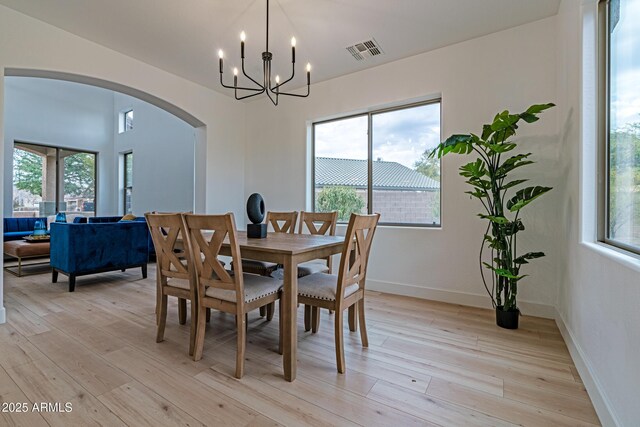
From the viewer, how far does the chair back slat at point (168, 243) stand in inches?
76.6

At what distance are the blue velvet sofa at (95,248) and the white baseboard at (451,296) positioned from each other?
326 centimetres

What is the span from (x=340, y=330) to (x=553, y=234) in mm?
2189

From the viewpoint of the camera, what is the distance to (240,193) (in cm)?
489

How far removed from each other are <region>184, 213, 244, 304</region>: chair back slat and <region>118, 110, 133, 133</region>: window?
809 centimetres

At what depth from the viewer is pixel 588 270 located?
67.1 inches

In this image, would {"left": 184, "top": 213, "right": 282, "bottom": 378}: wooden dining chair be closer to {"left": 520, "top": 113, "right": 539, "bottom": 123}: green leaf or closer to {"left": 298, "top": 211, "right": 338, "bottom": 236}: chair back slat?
{"left": 298, "top": 211, "right": 338, "bottom": 236}: chair back slat

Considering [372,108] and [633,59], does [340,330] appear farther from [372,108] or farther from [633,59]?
[372,108]

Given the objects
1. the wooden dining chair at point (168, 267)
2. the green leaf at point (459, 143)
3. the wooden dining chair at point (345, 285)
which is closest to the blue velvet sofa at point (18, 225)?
the wooden dining chair at point (168, 267)

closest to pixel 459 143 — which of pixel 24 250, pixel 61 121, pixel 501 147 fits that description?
pixel 501 147

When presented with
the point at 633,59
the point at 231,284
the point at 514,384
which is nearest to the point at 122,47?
the point at 231,284

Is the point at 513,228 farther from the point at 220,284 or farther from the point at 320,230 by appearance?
the point at 220,284

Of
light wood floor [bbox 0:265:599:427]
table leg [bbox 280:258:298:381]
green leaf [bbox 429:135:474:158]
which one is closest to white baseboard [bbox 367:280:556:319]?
light wood floor [bbox 0:265:599:427]

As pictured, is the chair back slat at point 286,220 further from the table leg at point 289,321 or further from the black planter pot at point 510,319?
the black planter pot at point 510,319

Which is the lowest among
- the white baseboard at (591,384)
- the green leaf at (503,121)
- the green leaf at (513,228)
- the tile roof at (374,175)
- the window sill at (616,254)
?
the white baseboard at (591,384)
